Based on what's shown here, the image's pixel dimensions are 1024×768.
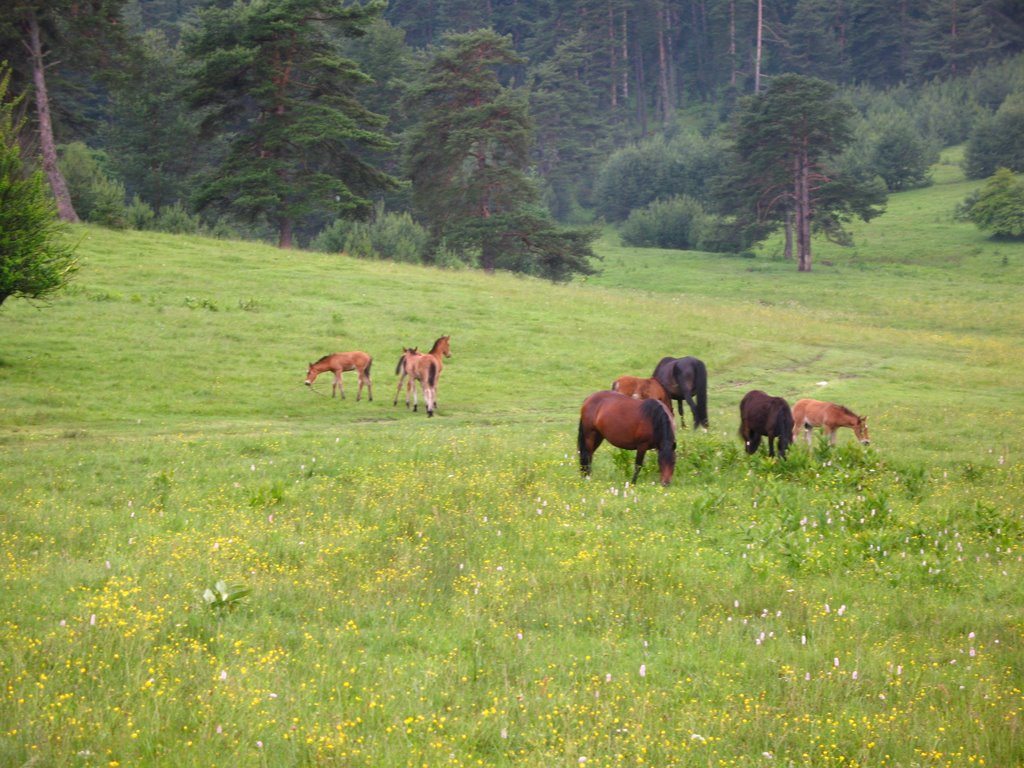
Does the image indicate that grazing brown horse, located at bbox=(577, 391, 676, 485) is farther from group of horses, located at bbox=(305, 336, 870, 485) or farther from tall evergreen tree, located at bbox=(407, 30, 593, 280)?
tall evergreen tree, located at bbox=(407, 30, 593, 280)

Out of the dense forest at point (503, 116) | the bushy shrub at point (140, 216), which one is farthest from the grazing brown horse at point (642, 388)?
the bushy shrub at point (140, 216)

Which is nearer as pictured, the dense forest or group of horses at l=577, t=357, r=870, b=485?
group of horses at l=577, t=357, r=870, b=485

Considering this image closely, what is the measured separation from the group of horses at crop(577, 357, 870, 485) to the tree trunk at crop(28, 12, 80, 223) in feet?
102

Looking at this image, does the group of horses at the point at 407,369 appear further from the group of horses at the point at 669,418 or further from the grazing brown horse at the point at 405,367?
the group of horses at the point at 669,418

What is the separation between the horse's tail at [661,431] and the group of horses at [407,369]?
10.4m

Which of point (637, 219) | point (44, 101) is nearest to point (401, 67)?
point (637, 219)

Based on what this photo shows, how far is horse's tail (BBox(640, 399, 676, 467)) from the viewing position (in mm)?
13848

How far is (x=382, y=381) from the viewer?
27.3m

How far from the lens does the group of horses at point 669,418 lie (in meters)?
14.0

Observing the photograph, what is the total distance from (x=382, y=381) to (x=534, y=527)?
52.7ft

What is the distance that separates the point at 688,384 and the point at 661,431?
26.2 ft

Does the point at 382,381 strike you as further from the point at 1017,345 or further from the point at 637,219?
the point at 637,219

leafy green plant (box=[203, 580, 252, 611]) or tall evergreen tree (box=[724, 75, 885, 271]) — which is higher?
tall evergreen tree (box=[724, 75, 885, 271])

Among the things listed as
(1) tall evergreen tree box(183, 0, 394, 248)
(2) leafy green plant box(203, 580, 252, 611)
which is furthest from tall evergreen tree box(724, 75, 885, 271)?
(2) leafy green plant box(203, 580, 252, 611)
